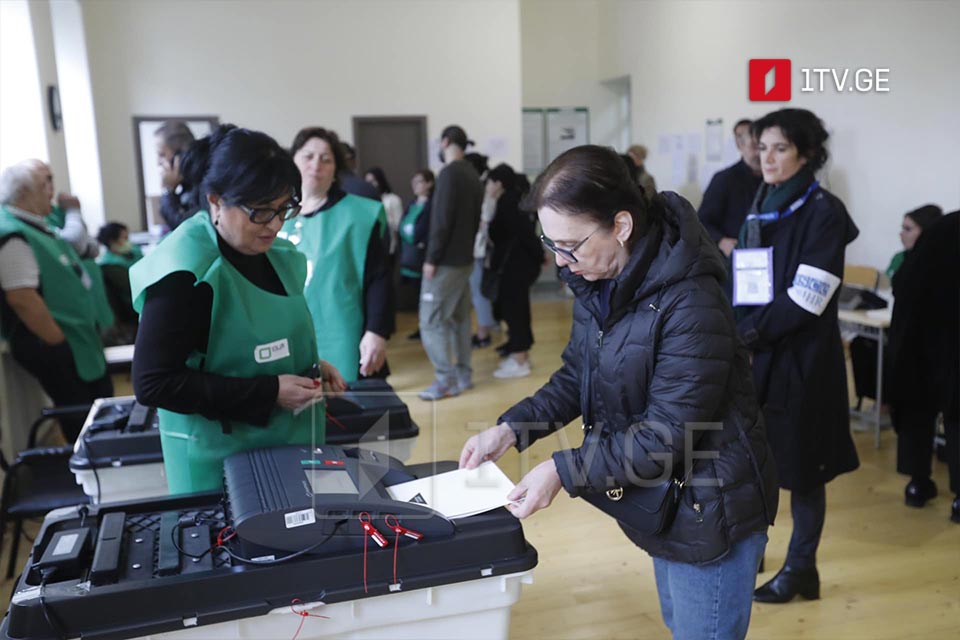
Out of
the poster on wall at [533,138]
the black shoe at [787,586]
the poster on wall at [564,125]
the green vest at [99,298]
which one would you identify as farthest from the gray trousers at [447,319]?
the poster on wall at [564,125]

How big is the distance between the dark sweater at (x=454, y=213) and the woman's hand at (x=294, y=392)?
306 cm

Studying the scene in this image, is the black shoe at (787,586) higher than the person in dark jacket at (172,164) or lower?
lower

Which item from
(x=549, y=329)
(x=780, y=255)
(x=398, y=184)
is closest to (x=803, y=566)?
(x=780, y=255)

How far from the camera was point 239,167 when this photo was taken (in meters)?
1.42

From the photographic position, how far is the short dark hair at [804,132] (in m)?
2.15

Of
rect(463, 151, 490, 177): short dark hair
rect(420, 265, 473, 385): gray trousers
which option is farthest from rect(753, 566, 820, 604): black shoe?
rect(463, 151, 490, 177): short dark hair

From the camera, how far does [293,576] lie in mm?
1192

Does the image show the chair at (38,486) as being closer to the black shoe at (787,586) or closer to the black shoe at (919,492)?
the black shoe at (787,586)

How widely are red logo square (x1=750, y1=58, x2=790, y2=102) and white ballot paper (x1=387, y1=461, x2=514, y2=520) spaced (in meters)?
2.28

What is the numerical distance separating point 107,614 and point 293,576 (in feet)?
0.85

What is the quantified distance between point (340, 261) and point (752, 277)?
127 centimetres

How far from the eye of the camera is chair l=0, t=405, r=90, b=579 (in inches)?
89.2

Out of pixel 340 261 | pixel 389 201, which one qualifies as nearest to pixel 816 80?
pixel 340 261

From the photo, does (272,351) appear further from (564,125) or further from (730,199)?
(564,125)
